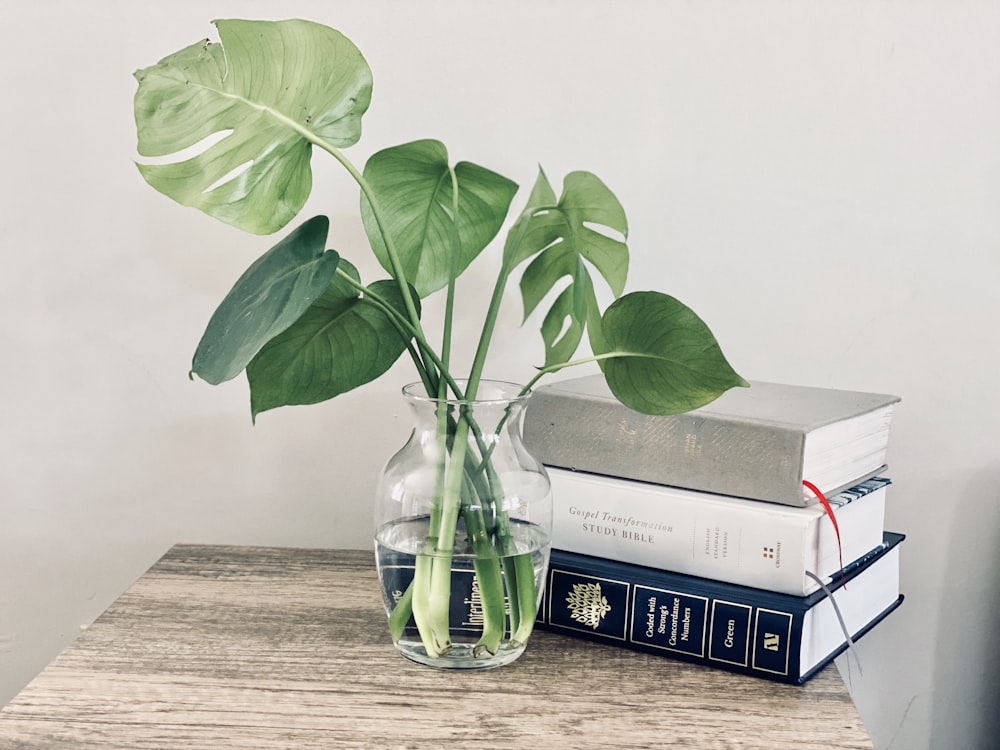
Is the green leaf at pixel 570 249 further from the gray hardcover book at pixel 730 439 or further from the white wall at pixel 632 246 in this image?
the white wall at pixel 632 246

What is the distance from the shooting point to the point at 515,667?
70 cm

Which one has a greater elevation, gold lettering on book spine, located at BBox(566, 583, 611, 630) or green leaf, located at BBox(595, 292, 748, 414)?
green leaf, located at BBox(595, 292, 748, 414)

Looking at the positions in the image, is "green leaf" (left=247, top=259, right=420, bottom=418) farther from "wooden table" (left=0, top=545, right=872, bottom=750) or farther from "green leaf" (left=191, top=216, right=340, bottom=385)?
"wooden table" (left=0, top=545, right=872, bottom=750)

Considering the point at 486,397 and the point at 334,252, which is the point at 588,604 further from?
the point at 334,252

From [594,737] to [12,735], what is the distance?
0.36 meters

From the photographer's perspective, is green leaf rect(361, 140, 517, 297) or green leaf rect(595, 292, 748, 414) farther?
green leaf rect(361, 140, 517, 297)

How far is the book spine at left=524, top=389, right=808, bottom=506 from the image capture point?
71 cm

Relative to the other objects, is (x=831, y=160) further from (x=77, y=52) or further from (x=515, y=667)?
(x=77, y=52)

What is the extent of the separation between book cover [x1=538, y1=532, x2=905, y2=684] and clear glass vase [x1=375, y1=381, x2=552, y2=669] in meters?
0.05

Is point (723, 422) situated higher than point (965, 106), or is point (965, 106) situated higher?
point (965, 106)

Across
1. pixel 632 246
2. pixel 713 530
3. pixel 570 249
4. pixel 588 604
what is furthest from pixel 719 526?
pixel 632 246

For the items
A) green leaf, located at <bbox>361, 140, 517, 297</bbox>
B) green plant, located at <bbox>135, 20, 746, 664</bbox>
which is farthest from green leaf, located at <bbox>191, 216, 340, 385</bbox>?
green leaf, located at <bbox>361, 140, 517, 297</bbox>

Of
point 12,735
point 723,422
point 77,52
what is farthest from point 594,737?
point 77,52

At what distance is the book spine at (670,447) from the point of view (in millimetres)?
708
